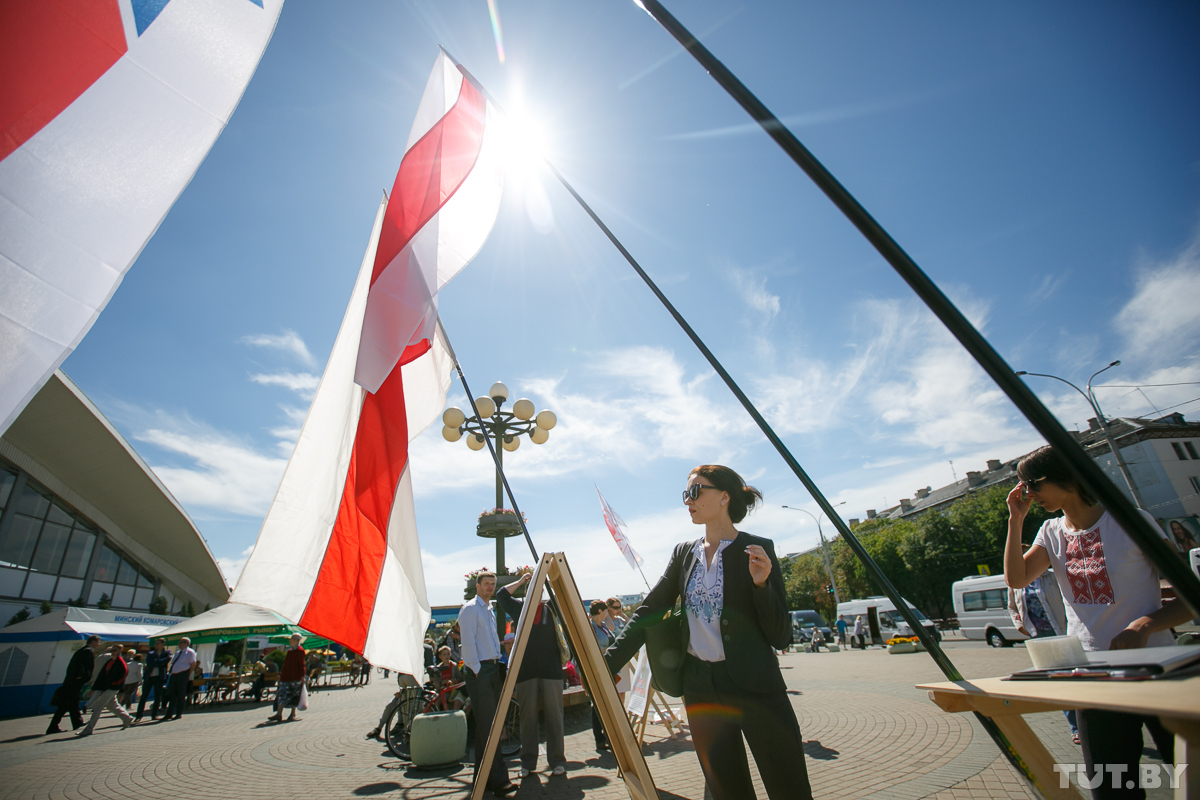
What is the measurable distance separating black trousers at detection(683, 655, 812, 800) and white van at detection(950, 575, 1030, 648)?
19.8 metres

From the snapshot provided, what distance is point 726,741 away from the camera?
2014mm

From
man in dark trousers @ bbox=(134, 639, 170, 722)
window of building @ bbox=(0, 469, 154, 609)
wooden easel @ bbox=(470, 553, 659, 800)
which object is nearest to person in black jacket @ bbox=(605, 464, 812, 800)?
wooden easel @ bbox=(470, 553, 659, 800)

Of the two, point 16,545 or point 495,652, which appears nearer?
point 495,652

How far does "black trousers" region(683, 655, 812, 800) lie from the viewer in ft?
6.18

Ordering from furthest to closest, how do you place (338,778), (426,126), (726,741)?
(338,778)
(426,126)
(726,741)

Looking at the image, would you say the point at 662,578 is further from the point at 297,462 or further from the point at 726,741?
the point at 297,462

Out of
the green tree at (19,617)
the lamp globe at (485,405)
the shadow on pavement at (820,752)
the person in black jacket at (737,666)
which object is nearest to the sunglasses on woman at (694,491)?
the person in black jacket at (737,666)

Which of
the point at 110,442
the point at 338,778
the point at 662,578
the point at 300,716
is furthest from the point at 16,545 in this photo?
the point at 662,578

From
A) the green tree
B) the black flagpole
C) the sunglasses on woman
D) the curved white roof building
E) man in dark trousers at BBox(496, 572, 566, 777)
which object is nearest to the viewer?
the black flagpole

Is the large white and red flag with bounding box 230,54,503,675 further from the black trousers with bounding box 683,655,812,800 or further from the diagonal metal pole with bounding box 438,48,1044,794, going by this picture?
the black trousers with bounding box 683,655,812,800

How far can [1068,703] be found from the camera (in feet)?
3.22

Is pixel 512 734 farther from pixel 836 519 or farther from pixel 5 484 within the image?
pixel 5 484

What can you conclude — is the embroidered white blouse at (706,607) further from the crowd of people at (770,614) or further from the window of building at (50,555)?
the window of building at (50,555)

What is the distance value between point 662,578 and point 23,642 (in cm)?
2223
